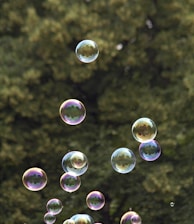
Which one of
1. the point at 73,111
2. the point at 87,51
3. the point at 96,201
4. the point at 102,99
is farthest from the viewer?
the point at 102,99

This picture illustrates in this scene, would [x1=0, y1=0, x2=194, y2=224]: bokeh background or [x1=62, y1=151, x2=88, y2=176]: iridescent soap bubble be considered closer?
[x1=62, y1=151, x2=88, y2=176]: iridescent soap bubble

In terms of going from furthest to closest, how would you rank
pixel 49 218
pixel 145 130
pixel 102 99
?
pixel 102 99, pixel 49 218, pixel 145 130

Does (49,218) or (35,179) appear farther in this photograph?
(49,218)

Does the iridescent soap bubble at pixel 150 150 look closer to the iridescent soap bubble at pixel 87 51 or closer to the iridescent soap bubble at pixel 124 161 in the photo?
the iridescent soap bubble at pixel 124 161

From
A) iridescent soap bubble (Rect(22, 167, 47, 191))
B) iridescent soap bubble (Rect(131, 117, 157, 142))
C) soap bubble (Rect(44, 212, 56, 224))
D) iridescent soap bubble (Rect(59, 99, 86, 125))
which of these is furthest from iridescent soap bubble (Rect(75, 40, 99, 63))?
soap bubble (Rect(44, 212, 56, 224))

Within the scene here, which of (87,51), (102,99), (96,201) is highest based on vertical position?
(102,99)

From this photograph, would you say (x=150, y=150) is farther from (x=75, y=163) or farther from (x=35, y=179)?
(x=35, y=179)

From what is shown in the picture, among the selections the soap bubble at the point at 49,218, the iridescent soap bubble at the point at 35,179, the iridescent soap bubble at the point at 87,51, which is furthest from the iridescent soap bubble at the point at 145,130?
the soap bubble at the point at 49,218

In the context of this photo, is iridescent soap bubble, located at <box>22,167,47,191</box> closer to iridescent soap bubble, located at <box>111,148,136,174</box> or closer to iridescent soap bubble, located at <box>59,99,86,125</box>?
iridescent soap bubble, located at <box>59,99,86,125</box>

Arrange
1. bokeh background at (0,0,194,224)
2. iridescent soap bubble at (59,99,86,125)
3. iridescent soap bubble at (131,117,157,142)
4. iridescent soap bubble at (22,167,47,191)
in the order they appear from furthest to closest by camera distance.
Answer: bokeh background at (0,0,194,224) → iridescent soap bubble at (22,167,47,191) → iridescent soap bubble at (59,99,86,125) → iridescent soap bubble at (131,117,157,142)

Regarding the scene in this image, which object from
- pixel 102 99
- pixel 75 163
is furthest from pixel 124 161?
pixel 102 99
